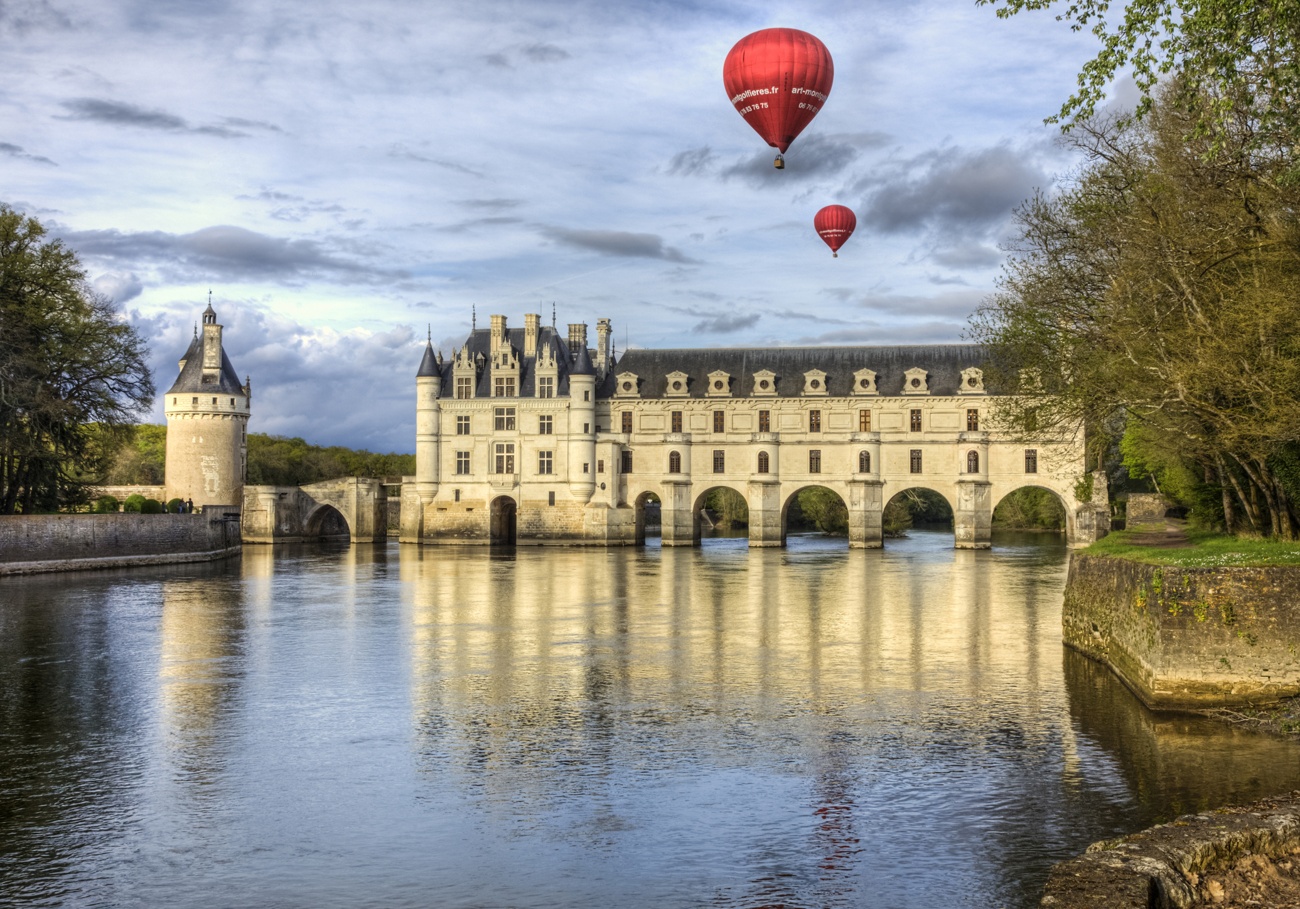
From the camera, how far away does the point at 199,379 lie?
66500mm

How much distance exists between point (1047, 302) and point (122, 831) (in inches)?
771

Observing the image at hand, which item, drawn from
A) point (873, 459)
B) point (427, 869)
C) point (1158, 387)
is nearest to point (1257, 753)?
point (1158, 387)

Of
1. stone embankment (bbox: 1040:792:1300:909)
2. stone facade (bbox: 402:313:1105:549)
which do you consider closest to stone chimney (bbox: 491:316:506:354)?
stone facade (bbox: 402:313:1105:549)

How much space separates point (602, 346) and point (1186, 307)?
50.3 metres

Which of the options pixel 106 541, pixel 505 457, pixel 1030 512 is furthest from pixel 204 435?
pixel 1030 512

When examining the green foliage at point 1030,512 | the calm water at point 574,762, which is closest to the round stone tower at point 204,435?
the calm water at point 574,762

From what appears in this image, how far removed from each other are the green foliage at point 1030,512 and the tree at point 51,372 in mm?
50151

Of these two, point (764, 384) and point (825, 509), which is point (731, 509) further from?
point (764, 384)

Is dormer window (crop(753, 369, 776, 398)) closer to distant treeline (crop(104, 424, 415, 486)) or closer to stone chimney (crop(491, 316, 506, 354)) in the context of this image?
stone chimney (crop(491, 316, 506, 354))

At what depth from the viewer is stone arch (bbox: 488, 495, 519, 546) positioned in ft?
213

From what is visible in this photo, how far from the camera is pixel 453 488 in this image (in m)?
65.1

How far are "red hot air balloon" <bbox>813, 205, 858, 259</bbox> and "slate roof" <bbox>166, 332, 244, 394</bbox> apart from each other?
138 feet

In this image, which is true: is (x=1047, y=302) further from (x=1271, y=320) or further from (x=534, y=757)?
(x=534, y=757)

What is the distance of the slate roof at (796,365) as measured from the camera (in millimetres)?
60344
